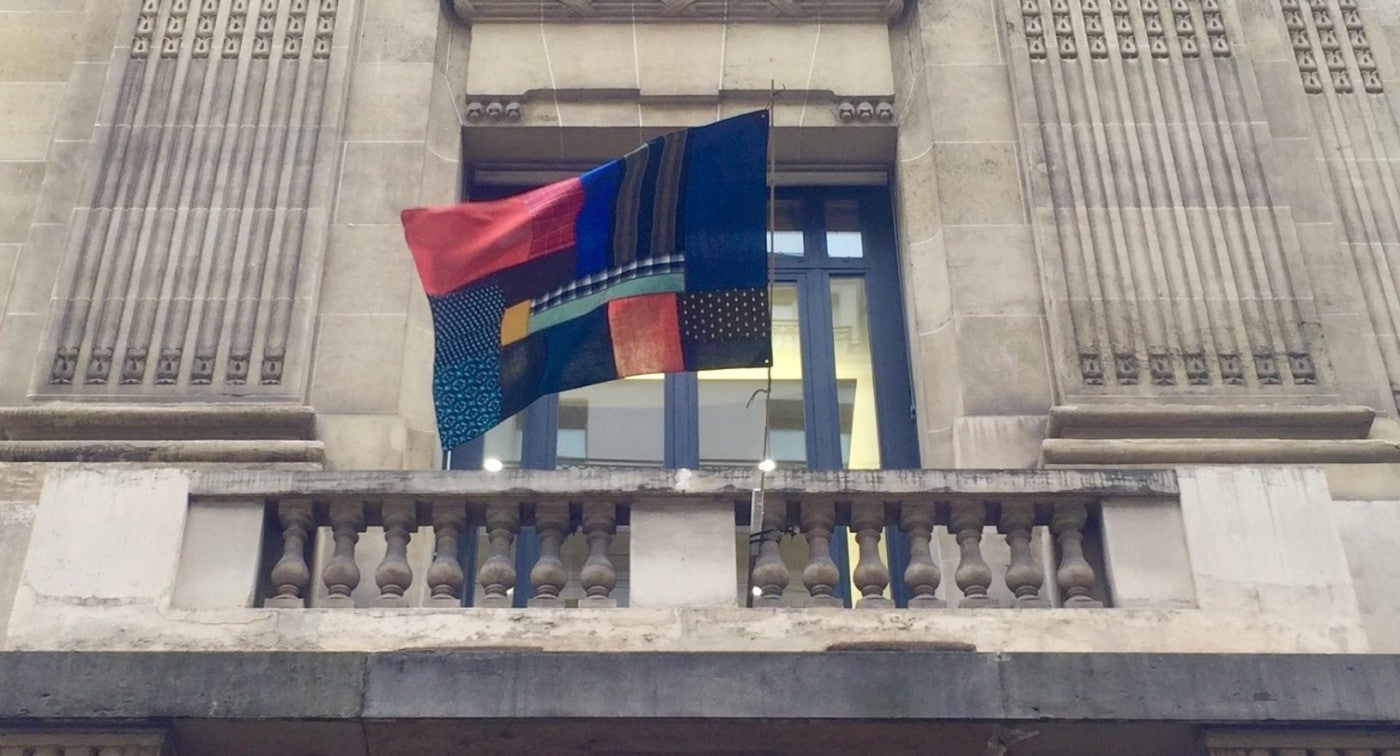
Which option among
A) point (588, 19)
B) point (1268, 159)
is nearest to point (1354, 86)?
point (1268, 159)

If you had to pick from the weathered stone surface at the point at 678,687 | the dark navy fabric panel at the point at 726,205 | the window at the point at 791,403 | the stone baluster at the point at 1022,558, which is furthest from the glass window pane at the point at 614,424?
the weathered stone surface at the point at 678,687

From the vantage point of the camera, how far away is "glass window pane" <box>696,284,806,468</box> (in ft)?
43.4

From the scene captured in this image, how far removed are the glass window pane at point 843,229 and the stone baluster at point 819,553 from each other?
4.09 meters

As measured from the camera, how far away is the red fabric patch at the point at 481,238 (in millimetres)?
11625

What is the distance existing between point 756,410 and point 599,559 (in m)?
3.40

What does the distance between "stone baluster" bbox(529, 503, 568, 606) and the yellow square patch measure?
1.48 metres

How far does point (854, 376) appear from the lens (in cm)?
1358

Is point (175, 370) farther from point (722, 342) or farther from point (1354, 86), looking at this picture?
point (1354, 86)

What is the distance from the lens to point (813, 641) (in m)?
9.80

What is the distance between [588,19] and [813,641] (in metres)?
6.59

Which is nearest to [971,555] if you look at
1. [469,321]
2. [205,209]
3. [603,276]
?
[603,276]

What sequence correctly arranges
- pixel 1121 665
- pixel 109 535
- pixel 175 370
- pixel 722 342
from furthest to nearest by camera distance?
pixel 175 370, pixel 722 342, pixel 109 535, pixel 1121 665

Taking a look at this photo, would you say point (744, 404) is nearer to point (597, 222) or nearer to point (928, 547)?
point (597, 222)

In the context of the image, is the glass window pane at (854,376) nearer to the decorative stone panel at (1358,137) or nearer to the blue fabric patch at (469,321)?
the blue fabric patch at (469,321)
